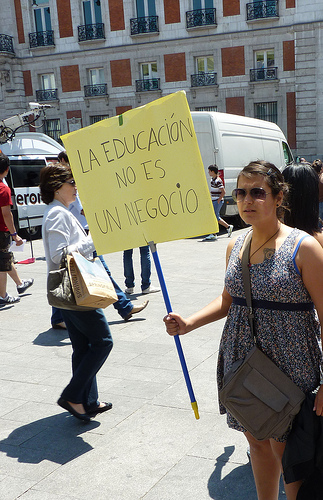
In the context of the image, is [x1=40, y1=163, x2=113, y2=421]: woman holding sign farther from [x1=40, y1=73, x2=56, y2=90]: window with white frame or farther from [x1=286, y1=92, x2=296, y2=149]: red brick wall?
[x1=40, y1=73, x2=56, y2=90]: window with white frame

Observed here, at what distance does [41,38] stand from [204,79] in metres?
9.24

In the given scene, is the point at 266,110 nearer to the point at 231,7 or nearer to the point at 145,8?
the point at 231,7

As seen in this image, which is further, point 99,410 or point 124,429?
point 99,410

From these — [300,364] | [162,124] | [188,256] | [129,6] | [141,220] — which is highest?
[129,6]

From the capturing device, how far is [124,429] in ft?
11.2

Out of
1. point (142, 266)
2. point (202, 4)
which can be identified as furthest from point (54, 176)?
point (202, 4)

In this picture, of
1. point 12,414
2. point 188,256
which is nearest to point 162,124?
point 12,414

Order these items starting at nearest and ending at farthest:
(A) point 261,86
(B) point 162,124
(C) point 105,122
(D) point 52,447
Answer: (B) point 162,124, (C) point 105,122, (D) point 52,447, (A) point 261,86

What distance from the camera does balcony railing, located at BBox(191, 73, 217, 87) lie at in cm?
2792

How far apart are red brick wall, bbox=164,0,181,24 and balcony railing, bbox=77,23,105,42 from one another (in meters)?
3.51

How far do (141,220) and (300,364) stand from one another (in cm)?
94

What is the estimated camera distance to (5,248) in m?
7.01

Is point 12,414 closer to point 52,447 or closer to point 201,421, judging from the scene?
point 52,447

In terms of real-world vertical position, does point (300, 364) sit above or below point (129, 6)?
below
